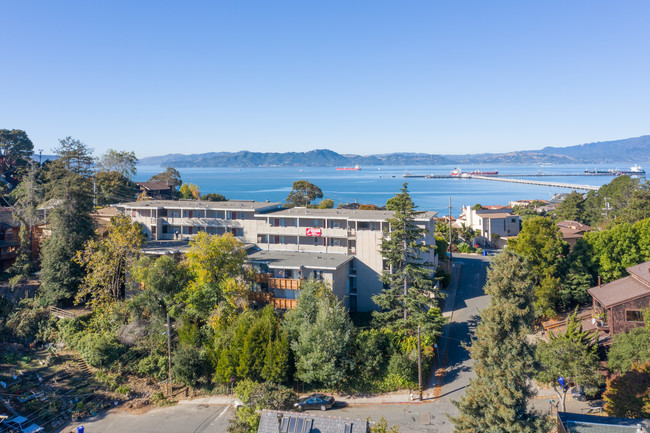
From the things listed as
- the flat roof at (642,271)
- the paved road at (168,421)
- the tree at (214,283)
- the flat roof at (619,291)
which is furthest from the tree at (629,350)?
the tree at (214,283)

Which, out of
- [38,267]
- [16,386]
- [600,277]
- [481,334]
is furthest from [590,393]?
[38,267]

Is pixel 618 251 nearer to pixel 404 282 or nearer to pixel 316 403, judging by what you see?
pixel 404 282

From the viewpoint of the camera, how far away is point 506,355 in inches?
773

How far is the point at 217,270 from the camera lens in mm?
34969

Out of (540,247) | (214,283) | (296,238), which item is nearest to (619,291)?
(540,247)

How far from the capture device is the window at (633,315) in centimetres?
3087

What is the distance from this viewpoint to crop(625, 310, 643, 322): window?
3087cm

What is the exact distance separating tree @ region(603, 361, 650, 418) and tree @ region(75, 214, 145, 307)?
36.3 m

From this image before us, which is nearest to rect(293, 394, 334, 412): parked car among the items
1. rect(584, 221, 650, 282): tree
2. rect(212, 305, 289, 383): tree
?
rect(212, 305, 289, 383): tree

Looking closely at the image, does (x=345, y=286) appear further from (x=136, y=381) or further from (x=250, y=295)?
(x=136, y=381)

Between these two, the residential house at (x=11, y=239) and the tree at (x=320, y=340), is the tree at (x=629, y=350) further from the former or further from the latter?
the residential house at (x=11, y=239)

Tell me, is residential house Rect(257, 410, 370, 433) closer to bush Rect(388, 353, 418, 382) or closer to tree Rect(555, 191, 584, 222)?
bush Rect(388, 353, 418, 382)

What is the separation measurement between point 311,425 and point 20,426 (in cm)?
2109

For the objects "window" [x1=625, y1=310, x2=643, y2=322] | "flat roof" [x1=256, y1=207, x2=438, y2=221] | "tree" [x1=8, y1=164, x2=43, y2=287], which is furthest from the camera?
"tree" [x1=8, y1=164, x2=43, y2=287]
